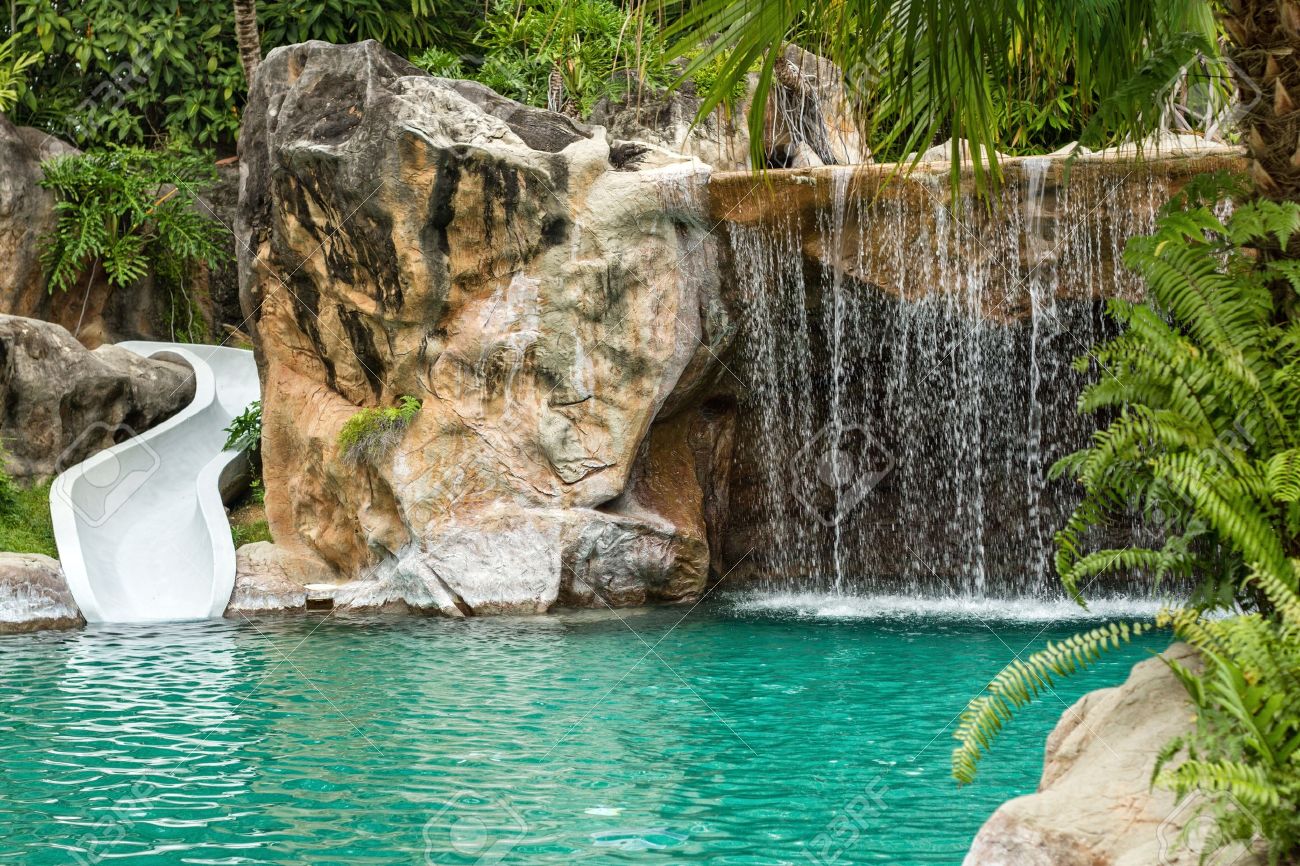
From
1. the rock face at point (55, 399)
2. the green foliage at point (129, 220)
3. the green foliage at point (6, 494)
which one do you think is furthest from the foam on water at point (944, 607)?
the green foliage at point (129, 220)

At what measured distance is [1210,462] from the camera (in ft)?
12.8

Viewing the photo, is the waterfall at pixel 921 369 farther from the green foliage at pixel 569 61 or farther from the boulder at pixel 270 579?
the boulder at pixel 270 579

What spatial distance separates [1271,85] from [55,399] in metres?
14.5

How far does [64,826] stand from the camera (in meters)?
5.16

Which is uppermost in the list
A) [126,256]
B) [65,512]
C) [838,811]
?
[126,256]

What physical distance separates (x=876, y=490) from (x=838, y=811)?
8.98 metres

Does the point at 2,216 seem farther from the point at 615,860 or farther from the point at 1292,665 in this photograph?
the point at 1292,665

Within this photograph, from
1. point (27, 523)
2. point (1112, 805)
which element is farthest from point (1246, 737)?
point (27, 523)

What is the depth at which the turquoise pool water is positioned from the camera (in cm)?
495

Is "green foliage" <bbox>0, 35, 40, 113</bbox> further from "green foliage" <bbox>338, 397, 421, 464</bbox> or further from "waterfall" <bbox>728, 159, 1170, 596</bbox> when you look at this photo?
"waterfall" <bbox>728, 159, 1170, 596</bbox>

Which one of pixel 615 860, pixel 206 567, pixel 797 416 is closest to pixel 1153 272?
pixel 615 860

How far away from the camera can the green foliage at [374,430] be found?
40.3ft

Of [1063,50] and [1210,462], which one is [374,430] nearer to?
[1063,50]

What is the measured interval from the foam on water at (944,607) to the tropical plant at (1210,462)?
667cm
